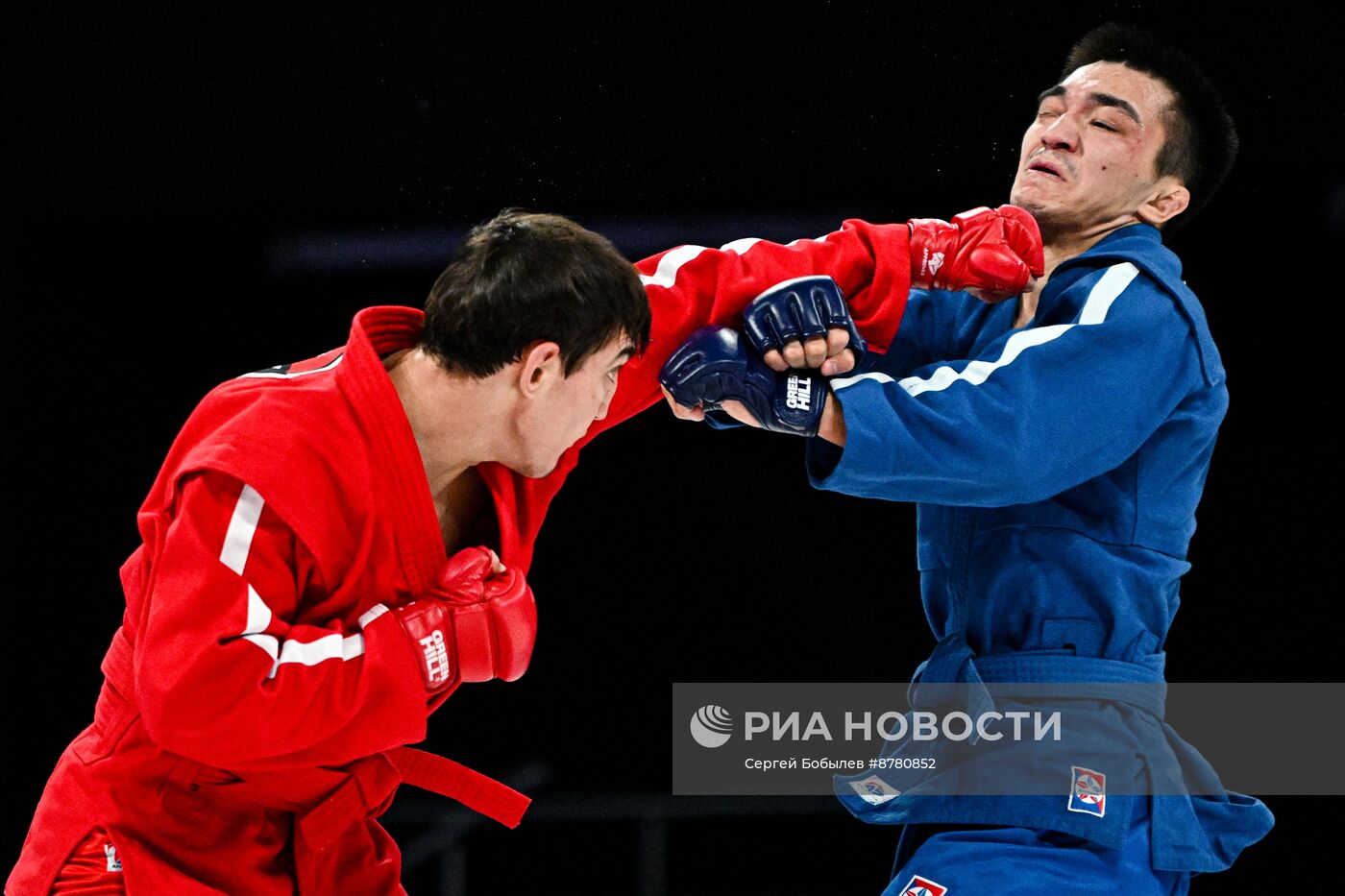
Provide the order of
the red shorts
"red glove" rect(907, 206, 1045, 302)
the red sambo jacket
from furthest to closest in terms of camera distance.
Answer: "red glove" rect(907, 206, 1045, 302) < the red shorts < the red sambo jacket

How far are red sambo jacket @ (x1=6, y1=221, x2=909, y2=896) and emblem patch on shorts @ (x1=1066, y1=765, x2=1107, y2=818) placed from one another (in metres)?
0.85

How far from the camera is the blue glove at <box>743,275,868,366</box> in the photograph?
201 cm

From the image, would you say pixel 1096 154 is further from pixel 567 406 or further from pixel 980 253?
pixel 567 406

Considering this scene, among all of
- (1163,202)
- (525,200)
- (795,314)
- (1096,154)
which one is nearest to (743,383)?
(795,314)

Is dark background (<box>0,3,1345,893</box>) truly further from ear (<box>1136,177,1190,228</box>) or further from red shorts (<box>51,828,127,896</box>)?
red shorts (<box>51,828,127,896</box>)

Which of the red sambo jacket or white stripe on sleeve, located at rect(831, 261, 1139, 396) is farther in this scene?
white stripe on sleeve, located at rect(831, 261, 1139, 396)

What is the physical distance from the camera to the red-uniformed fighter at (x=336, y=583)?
1665 millimetres

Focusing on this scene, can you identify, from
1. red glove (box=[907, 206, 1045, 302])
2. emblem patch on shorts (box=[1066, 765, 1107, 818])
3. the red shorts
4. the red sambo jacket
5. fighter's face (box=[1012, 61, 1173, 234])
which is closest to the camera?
the red sambo jacket

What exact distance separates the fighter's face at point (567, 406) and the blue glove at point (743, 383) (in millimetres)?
94

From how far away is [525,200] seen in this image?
4.33 metres

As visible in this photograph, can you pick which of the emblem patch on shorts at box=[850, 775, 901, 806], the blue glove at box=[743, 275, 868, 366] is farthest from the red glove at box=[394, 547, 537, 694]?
the emblem patch on shorts at box=[850, 775, 901, 806]

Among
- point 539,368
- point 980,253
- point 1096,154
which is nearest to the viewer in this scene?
point 539,368

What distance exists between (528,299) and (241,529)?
503 millimetres

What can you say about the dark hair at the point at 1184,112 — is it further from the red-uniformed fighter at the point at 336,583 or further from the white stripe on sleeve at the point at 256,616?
the white stripe on sleeve at the point at 256,616
